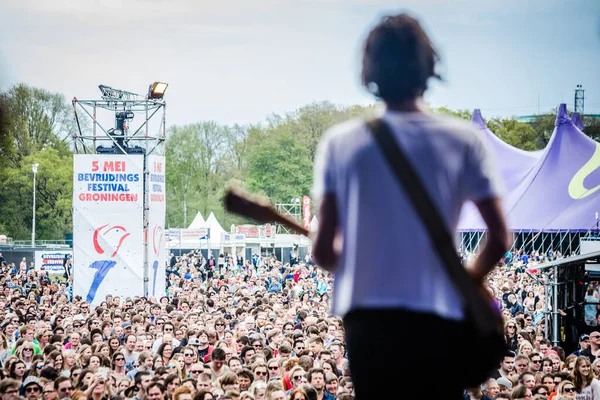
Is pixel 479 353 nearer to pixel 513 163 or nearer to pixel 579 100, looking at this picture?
pixel 513 163

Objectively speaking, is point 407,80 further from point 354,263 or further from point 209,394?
point 209,394

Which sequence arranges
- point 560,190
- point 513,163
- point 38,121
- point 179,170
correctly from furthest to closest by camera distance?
point 179,170
point 38,121
point 513,163
point 560,190

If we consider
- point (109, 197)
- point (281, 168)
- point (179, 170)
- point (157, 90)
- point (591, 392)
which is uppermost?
point (179, 170)

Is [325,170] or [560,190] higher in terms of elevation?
[560,190]

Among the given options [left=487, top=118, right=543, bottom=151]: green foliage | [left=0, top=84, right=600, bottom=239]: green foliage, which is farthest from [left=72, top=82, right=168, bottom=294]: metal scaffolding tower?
[left=487, top=118, right=543, bottom=151]: green foliage

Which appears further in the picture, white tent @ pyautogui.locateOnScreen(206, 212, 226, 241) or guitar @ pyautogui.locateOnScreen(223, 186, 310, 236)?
white tent @ pyautogui.locateOnScreen(206, 212, 226, 241)

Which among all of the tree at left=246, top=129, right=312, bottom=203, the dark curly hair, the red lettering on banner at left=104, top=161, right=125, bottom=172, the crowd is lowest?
the crowd

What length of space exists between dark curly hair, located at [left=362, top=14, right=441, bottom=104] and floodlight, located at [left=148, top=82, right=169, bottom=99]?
20.0 meters

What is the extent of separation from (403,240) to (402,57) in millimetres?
469

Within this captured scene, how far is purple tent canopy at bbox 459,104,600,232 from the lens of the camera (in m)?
29.2

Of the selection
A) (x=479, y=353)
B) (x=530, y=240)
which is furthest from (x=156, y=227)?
(x=479, y=353)

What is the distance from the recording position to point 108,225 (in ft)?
69.8

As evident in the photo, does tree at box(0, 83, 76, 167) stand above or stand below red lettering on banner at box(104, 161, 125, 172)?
above

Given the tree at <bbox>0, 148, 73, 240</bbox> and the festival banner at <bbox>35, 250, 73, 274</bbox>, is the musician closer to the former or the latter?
the festival banner at <bbox>35, 250, 73, 274</bbox>
